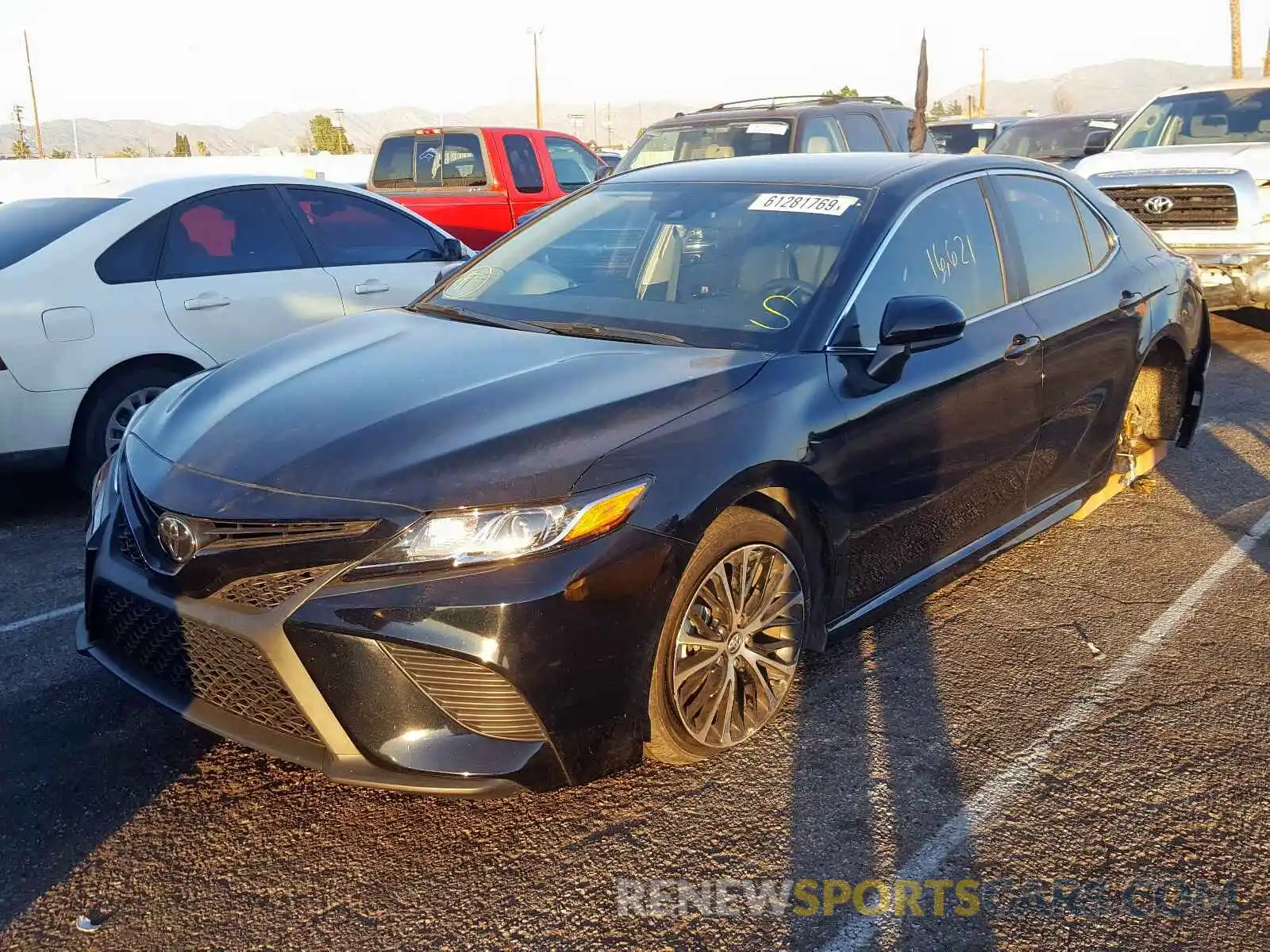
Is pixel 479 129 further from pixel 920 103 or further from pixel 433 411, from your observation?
pixel 433 411

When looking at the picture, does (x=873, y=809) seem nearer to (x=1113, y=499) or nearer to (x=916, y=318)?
(x=916, y=318)

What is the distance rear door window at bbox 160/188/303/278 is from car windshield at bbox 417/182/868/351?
2.13 m

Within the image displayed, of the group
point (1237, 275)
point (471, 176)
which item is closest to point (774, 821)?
point (1237, 275)

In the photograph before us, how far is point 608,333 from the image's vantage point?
3.72 m

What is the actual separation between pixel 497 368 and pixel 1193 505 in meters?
3.82

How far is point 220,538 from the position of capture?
9.13ft

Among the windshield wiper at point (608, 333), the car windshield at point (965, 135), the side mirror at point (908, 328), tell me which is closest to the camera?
the side mirror at point (908, 328)

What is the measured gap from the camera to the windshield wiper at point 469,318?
3852mm

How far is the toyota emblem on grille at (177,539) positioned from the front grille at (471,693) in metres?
0.58

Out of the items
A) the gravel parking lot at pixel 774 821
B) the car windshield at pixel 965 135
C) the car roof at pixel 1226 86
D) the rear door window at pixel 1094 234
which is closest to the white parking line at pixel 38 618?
the gravel parking lot at pixel 774 821

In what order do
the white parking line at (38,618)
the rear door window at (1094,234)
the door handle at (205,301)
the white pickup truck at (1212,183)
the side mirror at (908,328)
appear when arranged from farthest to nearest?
1. the white pickup truck at (1212,183)
2. the door handle at (205,301)
3. the rear door window at (1094,234)
4. the white parking line at (38,618)
5. the side mirror at (908,328)

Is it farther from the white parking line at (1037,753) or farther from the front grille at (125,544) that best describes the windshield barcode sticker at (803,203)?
the front grille at (125,544)

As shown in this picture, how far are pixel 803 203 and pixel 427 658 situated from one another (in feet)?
7.20

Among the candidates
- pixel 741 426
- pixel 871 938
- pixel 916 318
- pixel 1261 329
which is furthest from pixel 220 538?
pixel 1261 329
